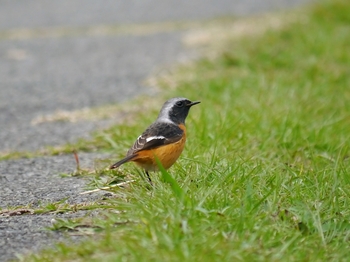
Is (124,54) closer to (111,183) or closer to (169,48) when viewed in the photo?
(169,48)

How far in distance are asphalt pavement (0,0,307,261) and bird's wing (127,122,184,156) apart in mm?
474

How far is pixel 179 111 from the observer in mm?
5652

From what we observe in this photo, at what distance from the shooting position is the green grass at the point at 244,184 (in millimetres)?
3793

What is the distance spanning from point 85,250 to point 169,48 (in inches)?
311

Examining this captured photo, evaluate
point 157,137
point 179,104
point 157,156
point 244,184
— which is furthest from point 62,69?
point 244,184

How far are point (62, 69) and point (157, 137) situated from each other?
5.58 meters

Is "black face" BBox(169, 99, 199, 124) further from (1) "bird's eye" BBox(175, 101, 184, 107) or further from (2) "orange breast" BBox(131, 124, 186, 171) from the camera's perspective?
(2) "orange breast" BBox(131, 124, 186, 171)

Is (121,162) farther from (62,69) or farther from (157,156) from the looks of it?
(62,69)

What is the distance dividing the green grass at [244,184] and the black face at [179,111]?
281mm

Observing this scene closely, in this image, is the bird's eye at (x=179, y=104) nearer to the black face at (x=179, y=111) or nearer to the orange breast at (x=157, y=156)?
the black face at (x=179, y=111)

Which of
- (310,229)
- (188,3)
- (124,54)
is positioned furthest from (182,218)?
(188,3)

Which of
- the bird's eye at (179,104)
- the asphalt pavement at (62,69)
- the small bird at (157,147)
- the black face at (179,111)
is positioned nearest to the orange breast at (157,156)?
the small bird at (157,147)

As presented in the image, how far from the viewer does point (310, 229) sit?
13.7ft

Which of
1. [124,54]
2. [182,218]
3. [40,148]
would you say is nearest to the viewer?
[182,218]
